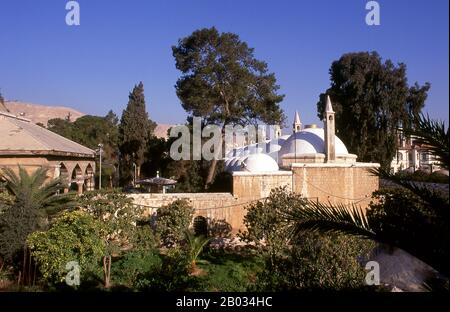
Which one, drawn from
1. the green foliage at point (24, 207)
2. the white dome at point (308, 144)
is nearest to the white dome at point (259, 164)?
the white dome at point (308, 144)

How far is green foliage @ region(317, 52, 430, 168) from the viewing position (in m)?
30.5

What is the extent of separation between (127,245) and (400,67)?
25.5 metres

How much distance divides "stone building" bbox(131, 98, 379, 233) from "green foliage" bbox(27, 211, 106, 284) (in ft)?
21.4

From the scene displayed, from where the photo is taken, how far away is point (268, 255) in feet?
42.0

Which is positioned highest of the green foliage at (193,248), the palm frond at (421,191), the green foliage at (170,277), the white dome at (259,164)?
the white dome at (259,164)

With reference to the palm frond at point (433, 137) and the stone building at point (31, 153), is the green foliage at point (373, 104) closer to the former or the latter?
the stone building at point (31, 153)

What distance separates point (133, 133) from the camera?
28.2m

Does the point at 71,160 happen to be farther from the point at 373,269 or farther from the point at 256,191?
the point at 373,269

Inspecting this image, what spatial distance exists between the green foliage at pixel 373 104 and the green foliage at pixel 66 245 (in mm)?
24345

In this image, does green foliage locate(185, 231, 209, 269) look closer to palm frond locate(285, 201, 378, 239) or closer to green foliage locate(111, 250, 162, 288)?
green foliage locate(111, 250, 162, 288)

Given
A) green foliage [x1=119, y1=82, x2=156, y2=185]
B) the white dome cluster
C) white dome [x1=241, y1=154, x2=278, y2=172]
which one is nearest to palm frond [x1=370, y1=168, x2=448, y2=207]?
the white dome cluster

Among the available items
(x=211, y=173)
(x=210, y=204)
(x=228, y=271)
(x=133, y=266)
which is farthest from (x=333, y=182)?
(x=133, y=266)

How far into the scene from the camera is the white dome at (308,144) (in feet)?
77.9

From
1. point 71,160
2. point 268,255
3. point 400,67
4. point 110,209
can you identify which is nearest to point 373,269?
point 268,255
